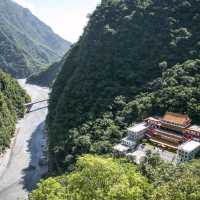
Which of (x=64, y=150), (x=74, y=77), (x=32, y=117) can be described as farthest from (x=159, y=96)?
(x=32, y=117)

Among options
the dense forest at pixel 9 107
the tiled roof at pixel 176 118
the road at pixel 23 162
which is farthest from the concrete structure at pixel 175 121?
the dense forest at pixel 9 107

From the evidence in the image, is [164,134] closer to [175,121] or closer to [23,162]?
[175,121]

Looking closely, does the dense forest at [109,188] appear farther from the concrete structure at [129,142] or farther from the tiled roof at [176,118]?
the tiled roof at [176,118]

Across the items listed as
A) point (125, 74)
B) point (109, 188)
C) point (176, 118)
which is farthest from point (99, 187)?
point (125, 74)

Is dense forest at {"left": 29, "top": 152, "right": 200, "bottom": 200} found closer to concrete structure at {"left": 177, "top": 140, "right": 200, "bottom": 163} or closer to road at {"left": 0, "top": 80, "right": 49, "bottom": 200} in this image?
concrete structure at {"left": 177, "top": 140, "right": 200, "bottom": 163}

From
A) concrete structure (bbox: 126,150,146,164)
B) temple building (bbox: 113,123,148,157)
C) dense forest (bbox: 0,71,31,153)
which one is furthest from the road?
concrete structure (bbox: 126,150,146,164)

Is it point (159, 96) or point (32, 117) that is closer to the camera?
point (159, 96)

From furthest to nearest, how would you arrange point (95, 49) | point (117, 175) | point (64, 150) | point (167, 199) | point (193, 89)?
point (95, 49) < point (64, 150) < point (193, 89) < point (117, 175) < point (167, 199)

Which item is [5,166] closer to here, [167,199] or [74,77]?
[74,77]
